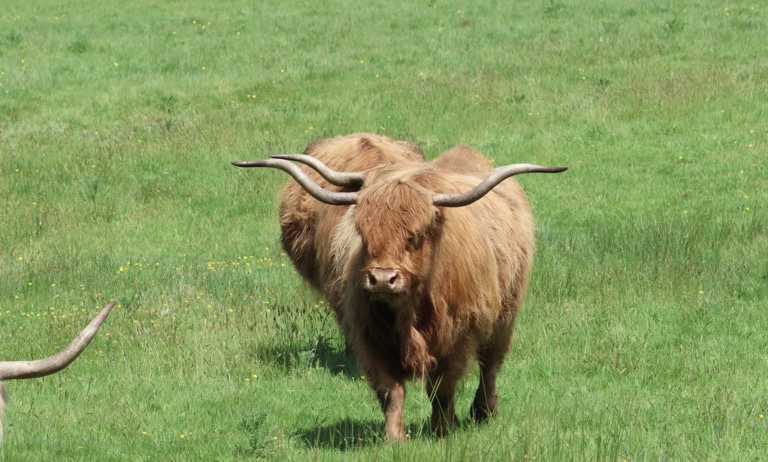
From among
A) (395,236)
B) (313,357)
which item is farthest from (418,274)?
(313,357)

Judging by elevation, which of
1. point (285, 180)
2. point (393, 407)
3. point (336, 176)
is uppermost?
point (336, 176)

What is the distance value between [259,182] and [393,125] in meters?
2.82

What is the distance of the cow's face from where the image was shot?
A: 588 cm

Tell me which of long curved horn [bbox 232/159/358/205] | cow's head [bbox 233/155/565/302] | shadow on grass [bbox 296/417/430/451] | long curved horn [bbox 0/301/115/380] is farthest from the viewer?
long curved horn [bbox 232/159/358/205]

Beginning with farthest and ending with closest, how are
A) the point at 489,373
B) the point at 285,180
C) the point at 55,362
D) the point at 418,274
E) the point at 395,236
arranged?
the point at 285,180 < the point at 489,373 < the point at 418,274 < the point at 395,236 < the point at 55,362

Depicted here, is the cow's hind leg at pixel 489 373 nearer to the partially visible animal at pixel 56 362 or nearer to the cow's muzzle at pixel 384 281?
the cow's muzzle at pixel 384 281

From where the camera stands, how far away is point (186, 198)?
1423 centimetres

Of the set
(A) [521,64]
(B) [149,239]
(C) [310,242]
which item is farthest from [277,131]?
(C) [310,242]

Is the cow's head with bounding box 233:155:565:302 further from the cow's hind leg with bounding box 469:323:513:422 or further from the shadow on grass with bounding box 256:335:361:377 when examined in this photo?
the shadow on grass with bounding box 256:335:361:377

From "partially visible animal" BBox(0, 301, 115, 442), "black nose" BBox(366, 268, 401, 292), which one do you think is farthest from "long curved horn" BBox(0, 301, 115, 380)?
"black nose" BBox(366, 268, 401, 292)

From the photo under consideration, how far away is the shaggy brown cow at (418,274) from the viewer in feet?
19.9

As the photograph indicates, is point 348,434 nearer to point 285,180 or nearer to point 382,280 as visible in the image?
point 382,280

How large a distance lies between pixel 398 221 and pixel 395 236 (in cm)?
8

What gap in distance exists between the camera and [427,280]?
6320 mm
